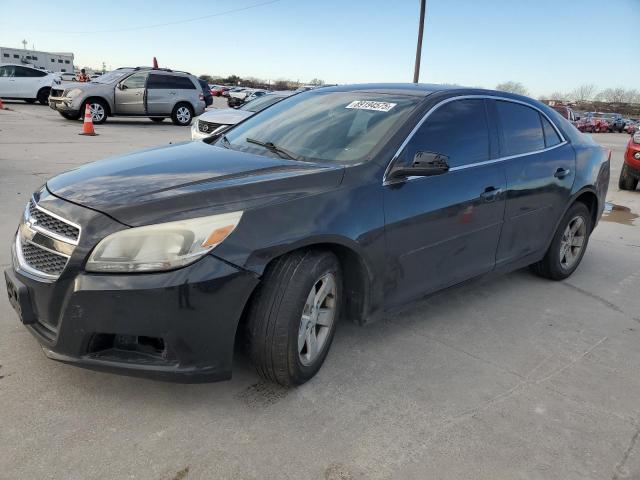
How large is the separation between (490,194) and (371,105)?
1024 mm

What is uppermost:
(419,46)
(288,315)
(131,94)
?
(419,46)

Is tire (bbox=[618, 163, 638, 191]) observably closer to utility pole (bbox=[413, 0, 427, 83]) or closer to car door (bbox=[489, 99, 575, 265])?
car door (bbox=[489, 99, 575, 265])

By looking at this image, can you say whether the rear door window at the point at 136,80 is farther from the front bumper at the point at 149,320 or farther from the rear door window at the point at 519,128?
the front bumper at the point at 149,320

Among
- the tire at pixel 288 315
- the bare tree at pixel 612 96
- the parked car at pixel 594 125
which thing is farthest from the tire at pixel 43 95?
the bare tree at pixel 612 96

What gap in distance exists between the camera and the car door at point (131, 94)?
1658cm

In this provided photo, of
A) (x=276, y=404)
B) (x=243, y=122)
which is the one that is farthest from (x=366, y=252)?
(x=243, y=122)

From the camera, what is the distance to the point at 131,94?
55.0 ft

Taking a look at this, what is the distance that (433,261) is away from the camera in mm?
3352

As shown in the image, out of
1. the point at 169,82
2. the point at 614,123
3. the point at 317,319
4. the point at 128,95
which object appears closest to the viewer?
the point at 317,319

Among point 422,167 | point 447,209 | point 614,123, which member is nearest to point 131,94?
point 447,209

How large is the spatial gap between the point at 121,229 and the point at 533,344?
2727 mm

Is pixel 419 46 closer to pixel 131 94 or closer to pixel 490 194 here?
pixel 131 94

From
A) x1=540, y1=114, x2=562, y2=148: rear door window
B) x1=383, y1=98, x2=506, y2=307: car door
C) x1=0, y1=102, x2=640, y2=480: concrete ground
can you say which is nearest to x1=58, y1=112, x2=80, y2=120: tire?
x1=0, y1=102, x2=640, y2=480: concrete ground

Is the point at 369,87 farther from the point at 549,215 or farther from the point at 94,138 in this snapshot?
the point at 94,138
